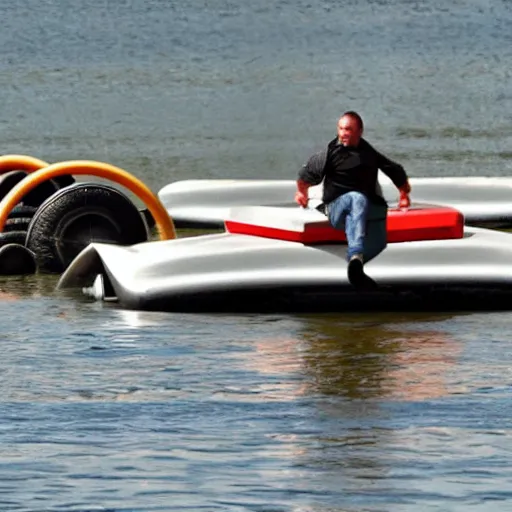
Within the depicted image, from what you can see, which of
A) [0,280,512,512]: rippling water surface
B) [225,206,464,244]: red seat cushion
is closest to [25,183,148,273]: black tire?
[0,280,512,512]: rippling water surface

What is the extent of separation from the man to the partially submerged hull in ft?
20.0

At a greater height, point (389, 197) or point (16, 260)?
point (389, 197)

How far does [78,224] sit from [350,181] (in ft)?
10.5

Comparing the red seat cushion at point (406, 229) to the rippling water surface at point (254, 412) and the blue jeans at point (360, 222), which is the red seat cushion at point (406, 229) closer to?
the blue jeans at point (360, 222)

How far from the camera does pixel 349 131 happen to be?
13.8 metres

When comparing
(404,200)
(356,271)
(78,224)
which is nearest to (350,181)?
(404,200)

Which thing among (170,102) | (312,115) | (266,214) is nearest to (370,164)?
(266,214)

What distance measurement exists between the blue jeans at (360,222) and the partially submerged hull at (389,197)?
6110 millimetres

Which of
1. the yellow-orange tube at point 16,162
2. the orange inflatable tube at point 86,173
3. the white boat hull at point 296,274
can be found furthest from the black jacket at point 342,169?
the yellow-orange tube at point 16,162

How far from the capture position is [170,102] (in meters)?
34.8

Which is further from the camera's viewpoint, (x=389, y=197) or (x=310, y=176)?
(x=389, y=197)

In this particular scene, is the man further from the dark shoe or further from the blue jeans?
the dark shoe

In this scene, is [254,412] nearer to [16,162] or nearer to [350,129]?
[350,129]

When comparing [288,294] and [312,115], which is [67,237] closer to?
[288,294]
